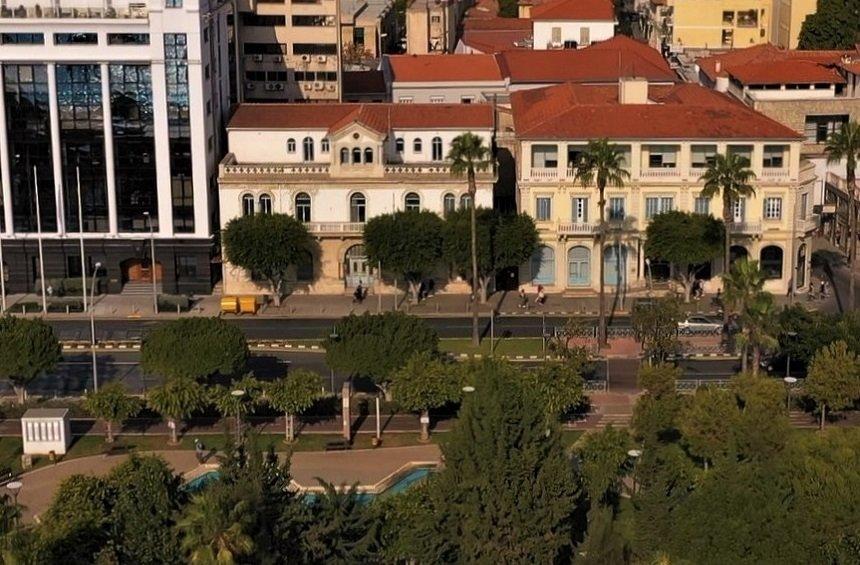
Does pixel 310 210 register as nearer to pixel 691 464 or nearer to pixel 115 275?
pixel 115 275

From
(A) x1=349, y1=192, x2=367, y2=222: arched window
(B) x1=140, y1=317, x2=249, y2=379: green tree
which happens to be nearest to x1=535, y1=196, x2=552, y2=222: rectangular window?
(A) x1=349, y1=192, x2=367, y2=222: arched window

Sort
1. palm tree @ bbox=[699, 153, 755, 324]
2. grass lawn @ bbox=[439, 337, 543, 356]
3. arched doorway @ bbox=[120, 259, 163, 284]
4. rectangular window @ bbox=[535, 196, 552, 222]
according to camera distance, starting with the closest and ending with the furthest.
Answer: palm tree @ bbox=[699, 153, 755, 324]
grass lawn @ bbox=[439, 337, 543, 356]
rectangular window @ bbox=[535, 196, 552, 222]
arched doorway @ bbox=[120, 259, 163, 284]

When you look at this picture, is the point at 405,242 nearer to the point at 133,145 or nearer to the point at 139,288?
the point at 139,288

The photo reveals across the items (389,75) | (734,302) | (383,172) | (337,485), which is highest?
(389,75)

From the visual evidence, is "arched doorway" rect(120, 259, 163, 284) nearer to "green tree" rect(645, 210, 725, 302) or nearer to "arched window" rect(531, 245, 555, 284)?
"arched window" rect(531, 245, 555, 284)

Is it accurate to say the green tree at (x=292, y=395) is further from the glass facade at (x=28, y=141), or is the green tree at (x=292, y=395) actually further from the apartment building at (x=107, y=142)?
the glass facade at (x=28, y=141)

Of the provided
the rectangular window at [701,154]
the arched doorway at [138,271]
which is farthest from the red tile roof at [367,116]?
the rectangular window at [701,154]

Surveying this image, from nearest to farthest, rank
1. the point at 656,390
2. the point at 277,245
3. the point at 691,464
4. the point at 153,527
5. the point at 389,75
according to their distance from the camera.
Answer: the point at 153,527 < the point at 691,464 < the point at 656,390 < the point at 277,245 < the point at 389,75

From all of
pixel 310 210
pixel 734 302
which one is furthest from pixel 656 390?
pixel 310 210
